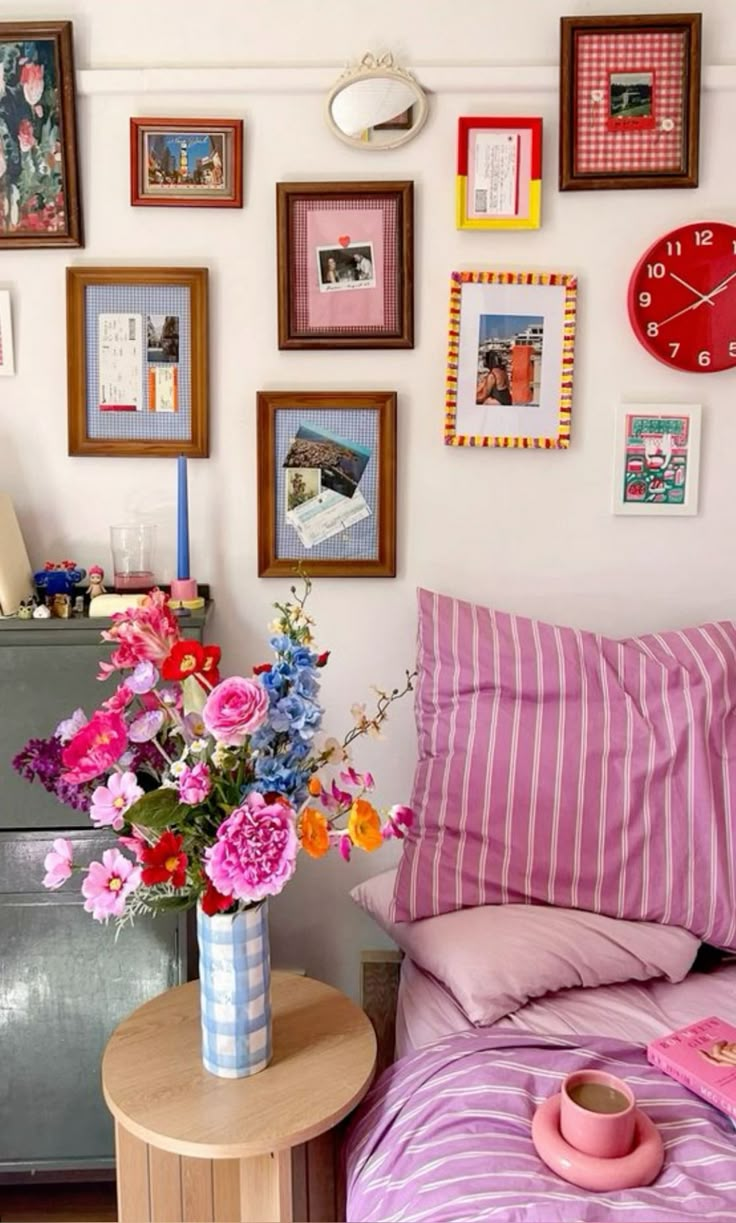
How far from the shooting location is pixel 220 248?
6.48 ft

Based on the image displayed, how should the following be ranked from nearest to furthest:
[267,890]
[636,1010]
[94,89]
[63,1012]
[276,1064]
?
[267,890]
[276,1064]
[636,1010]
[63,1012]
[94,89]

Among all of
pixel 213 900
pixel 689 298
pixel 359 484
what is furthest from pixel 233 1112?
pixel 689 298

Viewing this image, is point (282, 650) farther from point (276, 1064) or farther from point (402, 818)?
point (276, 1064)

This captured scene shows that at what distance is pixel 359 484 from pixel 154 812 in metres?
0.87

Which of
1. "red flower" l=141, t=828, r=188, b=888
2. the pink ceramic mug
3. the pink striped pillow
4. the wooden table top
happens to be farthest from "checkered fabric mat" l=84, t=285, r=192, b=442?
the pink ceramic mug

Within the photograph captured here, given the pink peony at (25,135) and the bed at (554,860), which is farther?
the pink peony at (25,135)

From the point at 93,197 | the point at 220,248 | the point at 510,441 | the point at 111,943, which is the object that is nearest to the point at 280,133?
the point at 220,248

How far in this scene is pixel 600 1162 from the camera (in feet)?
4.00

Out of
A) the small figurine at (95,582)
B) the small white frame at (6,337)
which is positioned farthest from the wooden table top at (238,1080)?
the small white frame at (6,337)

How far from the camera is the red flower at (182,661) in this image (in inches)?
53.4

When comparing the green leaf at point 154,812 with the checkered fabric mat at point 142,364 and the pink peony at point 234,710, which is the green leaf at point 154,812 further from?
the checkered fabric mat at point 142,364

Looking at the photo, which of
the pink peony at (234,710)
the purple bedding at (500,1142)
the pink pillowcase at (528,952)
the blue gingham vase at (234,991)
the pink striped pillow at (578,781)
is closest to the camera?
the purple bedding at (500,1142)

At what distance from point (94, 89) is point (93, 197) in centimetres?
19

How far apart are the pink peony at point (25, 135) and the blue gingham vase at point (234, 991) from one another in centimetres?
143
